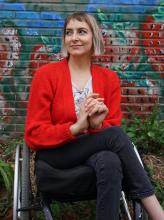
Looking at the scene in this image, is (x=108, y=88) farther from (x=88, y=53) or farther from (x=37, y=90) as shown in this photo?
A: (x=37, y=90)

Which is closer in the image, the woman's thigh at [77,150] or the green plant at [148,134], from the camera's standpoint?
the woman's thigh at [77,150]

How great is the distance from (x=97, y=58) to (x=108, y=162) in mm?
2118

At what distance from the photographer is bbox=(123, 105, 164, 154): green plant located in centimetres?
484

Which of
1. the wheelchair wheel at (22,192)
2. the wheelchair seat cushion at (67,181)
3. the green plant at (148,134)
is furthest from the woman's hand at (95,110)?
the green plant at (148,134)

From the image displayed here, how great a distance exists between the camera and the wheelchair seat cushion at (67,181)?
320 centimetres

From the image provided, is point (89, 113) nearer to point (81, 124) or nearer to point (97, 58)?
point (81, 124)

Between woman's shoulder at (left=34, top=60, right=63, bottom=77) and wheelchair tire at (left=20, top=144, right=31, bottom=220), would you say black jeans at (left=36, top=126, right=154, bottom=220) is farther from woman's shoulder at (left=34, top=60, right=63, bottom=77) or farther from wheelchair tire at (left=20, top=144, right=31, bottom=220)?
woman's shoulder at (left=34, top=60, right=63, bottom=77)

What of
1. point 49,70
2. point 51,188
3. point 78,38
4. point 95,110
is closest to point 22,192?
point 51,188

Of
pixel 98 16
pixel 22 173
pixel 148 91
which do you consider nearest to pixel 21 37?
pixel 98 16

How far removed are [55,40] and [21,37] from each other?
1.10 ft

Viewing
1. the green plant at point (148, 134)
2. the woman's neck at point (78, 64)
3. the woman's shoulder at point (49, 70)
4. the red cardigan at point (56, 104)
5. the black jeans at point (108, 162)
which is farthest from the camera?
the green plant at point (148, 134)

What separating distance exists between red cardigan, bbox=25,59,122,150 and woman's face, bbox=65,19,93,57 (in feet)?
0.47

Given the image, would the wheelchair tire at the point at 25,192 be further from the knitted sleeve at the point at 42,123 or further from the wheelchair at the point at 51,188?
the knitted sleeve at the point at 42,123

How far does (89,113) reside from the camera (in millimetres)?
3262
